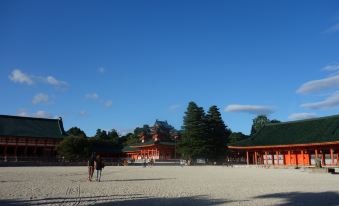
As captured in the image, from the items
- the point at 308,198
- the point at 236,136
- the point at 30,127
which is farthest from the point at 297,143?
the point at 30,127

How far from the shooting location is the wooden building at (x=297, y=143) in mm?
42875

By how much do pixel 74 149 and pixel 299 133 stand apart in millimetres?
32292

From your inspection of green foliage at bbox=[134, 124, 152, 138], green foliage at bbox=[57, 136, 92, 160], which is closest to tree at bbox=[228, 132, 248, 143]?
green foliage at bbox=[134, 124, 152, 138]

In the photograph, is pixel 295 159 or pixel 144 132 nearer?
pixel 295 159

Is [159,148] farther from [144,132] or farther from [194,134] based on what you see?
[194,134]

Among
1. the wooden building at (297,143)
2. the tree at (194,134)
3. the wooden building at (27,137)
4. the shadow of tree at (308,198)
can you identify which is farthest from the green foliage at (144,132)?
the shadow of tree at (308,198)

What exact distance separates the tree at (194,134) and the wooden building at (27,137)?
22254 mm

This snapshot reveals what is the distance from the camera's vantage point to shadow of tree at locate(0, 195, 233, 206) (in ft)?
37.0

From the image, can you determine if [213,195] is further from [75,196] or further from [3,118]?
[3,118]

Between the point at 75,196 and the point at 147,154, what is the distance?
72.8 m

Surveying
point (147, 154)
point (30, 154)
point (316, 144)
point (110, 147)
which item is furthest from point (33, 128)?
point (316, 144)

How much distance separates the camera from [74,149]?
55.1 meters

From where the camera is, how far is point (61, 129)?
2672 inches

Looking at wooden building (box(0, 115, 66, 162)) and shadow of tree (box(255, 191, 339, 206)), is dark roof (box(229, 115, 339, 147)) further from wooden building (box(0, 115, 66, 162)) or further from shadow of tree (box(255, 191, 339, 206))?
wooden building (box(0, 115, 66, 162))
